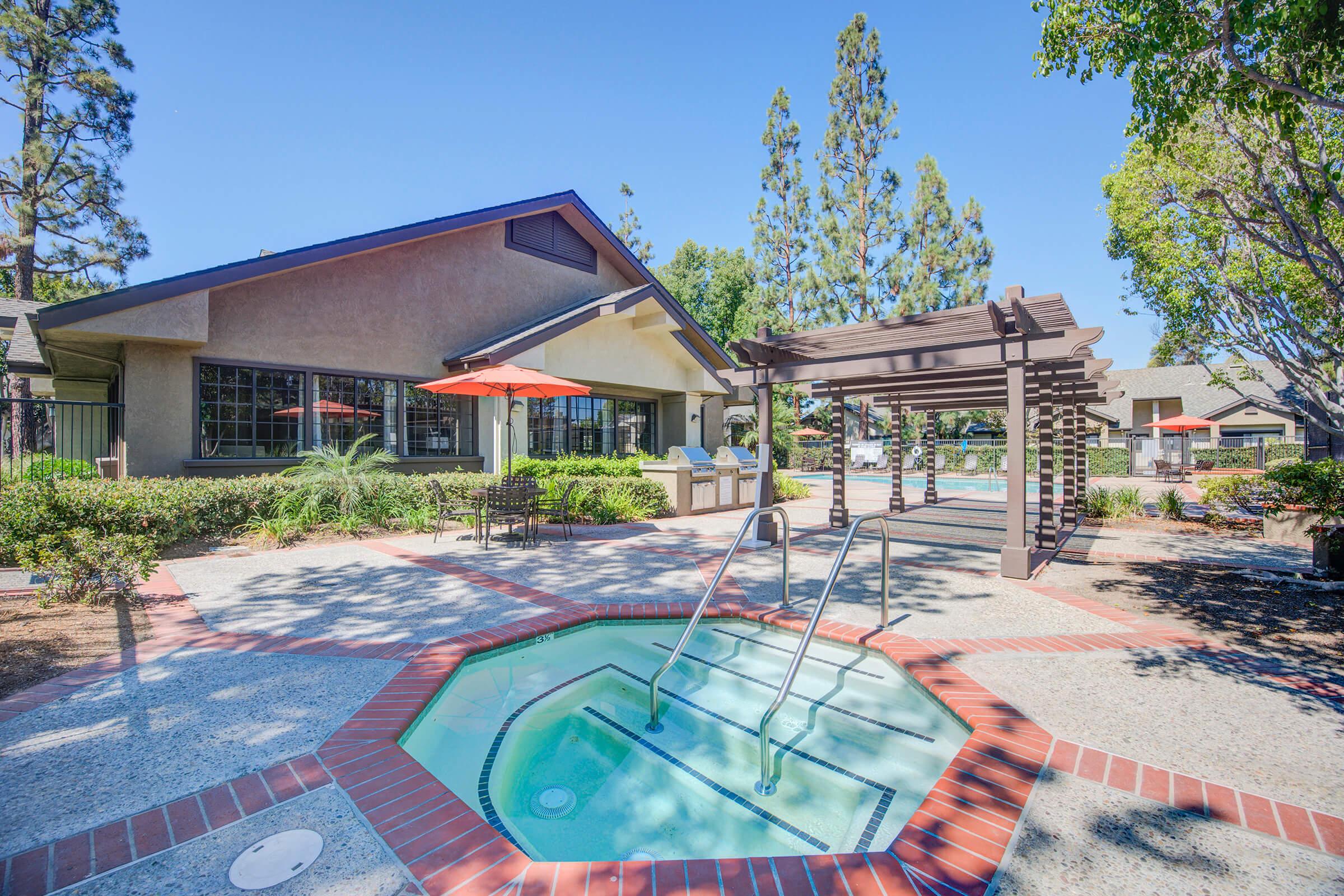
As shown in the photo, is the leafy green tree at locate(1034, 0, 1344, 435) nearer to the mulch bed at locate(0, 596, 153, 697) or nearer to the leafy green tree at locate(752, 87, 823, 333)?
the mulch bed at locate(0, 596, 153, 697)

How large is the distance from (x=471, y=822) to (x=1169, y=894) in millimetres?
2627

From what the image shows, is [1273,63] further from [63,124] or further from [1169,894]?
[63,124]

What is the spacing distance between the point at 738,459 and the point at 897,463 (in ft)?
13.8

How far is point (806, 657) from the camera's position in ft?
16.2

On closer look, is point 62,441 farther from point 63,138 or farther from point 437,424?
point 63,138

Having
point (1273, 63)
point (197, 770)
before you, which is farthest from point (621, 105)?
point (197, 770)

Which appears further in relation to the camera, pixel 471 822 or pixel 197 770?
pixel 197 770

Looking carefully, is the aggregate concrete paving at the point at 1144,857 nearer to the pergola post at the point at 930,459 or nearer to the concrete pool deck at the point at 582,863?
the concrete pool deck at the point at 582,863

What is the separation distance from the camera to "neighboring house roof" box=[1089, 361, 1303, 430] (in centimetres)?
3278

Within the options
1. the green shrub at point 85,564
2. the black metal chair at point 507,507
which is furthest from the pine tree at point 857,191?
the green shrub at point 85,564

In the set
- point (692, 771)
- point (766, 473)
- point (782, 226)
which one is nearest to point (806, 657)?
point (692, 771)

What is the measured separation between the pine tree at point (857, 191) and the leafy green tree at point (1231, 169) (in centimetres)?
1674

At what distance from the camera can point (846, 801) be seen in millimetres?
3133

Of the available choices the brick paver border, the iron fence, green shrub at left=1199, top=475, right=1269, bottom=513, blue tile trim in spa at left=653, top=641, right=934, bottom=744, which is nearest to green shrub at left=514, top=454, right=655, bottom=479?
the iron fence
